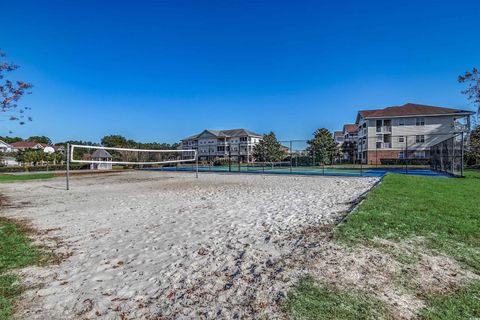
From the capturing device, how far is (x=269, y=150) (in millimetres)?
46375

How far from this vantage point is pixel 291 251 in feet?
11.2

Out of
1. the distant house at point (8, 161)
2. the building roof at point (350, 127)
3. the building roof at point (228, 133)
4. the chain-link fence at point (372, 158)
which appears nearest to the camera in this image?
→ the chain-link fence at point (372, 158)

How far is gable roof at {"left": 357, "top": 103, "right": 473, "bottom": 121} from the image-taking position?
3528 centimetres

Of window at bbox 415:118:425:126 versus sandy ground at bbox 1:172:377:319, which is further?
window at bbox 415:118:425:126

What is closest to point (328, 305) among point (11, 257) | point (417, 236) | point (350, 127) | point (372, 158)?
point (417, 236)

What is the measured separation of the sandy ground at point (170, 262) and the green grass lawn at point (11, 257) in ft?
0.38

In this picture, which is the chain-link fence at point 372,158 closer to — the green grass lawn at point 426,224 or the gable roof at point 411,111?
the gable roof at point 411,111

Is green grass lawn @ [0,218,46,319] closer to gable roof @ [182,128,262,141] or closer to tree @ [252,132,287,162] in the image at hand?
tree @ [252,132,287,162]

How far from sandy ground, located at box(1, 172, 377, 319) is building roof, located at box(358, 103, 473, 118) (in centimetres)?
3710

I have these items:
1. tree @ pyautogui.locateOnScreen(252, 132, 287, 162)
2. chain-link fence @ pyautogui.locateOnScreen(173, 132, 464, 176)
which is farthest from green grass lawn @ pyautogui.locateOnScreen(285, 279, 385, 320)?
tree @ pyautogui.locateOnScreen(252, 132, 287, 162)

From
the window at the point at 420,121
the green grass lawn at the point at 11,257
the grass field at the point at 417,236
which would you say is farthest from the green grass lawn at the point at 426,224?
the window at the point at 420,121

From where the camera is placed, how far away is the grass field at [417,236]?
205 cm

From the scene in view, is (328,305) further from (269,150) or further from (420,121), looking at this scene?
(269,150)

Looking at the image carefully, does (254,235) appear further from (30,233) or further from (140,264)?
(30,233)
